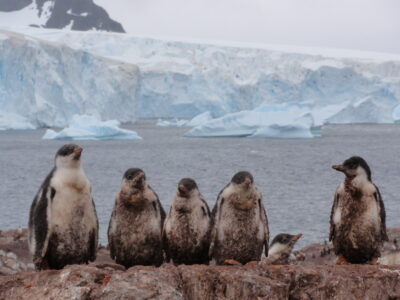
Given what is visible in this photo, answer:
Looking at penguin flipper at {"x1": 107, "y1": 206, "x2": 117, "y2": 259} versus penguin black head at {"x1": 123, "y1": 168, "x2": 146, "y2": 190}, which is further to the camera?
penguin flipper at {"x1": 107, "y1": 206, "x2": 117, "y2": 259}

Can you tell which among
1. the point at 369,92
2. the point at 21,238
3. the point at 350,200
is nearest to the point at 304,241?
the point at 21,238

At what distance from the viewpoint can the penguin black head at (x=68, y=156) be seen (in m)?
4.95

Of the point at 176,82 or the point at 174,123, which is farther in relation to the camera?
the point at 174,123

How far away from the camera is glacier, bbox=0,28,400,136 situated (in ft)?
158

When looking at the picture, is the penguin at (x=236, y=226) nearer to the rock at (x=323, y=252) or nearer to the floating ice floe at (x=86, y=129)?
the rock at (x=323, y=252)

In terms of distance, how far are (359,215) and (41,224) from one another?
2.42m

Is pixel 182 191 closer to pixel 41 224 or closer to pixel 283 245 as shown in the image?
pixel 41 224

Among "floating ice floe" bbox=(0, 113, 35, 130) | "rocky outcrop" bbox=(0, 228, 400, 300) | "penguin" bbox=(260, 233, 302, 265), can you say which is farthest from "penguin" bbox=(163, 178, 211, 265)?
"floating ice floe" bbox=(0, 113, 35, 130)

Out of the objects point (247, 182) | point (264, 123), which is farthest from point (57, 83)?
point (247, 182)

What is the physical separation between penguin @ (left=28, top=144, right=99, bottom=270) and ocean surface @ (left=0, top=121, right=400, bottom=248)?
1345 cm

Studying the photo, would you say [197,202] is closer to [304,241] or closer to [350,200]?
[350,200]

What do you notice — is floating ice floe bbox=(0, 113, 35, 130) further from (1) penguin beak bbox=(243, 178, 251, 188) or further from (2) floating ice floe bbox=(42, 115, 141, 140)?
(1) penguin beak bbox=(243, 178, 251, 188)

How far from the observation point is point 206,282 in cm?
454

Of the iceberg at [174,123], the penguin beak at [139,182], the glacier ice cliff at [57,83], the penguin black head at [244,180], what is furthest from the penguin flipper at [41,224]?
the iceberg at [174,123]
